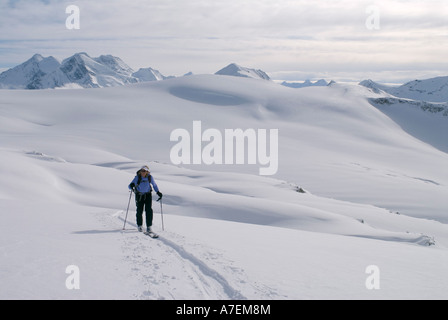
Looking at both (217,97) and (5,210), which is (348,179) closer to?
(5,210)

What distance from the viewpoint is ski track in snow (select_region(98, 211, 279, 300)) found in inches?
226

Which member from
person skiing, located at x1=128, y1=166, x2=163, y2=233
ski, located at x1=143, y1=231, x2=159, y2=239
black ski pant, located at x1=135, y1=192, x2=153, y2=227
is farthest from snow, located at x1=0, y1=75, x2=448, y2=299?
person skiing, located at x1=128, y1=166, x2=163, y2=233

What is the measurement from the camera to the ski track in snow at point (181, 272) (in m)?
5.75

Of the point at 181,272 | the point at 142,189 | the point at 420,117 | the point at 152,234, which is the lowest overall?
the point at 181,272

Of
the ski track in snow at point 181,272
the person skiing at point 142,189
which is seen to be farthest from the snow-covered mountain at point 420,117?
the ski track in snow at point 181,272

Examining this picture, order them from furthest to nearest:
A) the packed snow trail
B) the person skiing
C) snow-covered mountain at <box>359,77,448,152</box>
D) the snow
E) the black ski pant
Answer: snow-covered mountain at <box>359,77,448,152</box> < the person skiing < the black ski pant < the snow < the packed snow trail

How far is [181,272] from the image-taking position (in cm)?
662

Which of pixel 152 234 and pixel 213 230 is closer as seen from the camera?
pixel 152 234

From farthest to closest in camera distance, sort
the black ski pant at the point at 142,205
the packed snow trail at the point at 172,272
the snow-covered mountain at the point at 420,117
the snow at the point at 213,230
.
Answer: the snow-covered mountain at the point at 420,117, the black ski pant at the point at 142,205, the snow at the point at 213,230, the packed snow trail at the point at 172,272

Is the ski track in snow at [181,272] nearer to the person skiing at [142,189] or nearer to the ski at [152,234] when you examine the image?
the ski at [152,234]

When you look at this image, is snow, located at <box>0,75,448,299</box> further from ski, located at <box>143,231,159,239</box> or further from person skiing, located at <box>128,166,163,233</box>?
person skiing, located at <box>128,166,163,233</box>

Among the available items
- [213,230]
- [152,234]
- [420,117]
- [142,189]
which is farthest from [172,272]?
[420,117]

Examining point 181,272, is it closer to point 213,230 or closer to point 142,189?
point 213,230

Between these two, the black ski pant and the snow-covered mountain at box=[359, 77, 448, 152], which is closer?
the black ski pant
